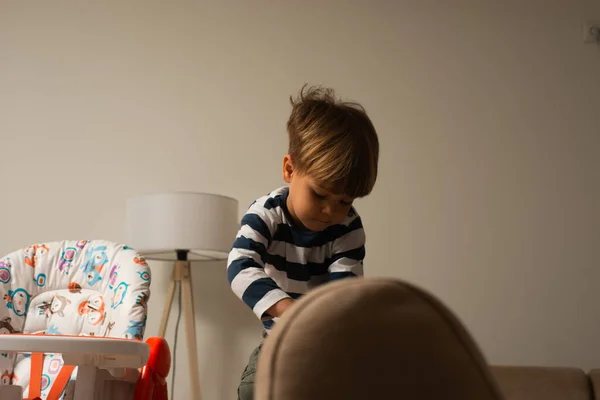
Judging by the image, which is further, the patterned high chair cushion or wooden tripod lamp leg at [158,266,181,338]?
wooden tripod lamp leg at [158,266,181,338]

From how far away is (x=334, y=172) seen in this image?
136cm

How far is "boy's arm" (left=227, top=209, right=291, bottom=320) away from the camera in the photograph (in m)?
1.24

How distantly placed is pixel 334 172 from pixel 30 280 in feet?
4.55

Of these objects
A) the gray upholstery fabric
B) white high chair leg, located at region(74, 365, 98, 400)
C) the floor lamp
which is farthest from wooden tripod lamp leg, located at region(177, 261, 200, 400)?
the gray upholstery fabric

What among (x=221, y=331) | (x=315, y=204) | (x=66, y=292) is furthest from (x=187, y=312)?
(x=315, y=204)

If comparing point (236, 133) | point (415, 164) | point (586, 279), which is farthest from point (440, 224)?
point (236, 133)

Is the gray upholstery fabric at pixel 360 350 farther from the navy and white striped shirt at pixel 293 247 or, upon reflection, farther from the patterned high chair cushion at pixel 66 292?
the patterned high chair cushion at pixel 66 292

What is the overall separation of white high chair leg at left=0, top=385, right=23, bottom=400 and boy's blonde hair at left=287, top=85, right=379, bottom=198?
0.85 metres

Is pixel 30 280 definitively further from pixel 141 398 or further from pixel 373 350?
pixel 373 350

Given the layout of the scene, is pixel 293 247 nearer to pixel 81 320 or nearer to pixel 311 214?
pixel 311 214

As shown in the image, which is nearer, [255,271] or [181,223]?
[255,271]

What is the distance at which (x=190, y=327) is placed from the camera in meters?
2.98

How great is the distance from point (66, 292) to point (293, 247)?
111 centimetres

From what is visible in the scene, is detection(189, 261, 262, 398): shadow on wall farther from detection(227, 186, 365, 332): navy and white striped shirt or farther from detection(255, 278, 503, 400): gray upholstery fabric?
detection(255, 278, 503, 400): gray upholstery fabric
